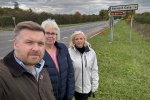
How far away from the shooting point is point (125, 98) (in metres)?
2.85

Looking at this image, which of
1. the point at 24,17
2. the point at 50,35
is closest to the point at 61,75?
the point at 50,35

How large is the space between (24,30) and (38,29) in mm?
117

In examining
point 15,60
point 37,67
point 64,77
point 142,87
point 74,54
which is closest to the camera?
point 15,60

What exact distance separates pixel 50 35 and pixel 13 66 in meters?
0.91

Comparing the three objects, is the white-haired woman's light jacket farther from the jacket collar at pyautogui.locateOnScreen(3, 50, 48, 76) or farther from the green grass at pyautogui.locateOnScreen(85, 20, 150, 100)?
the jacket collar at pyautogui.locateOnScreen(3, 50, 48, 76)

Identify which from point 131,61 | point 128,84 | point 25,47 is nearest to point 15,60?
point 25,47

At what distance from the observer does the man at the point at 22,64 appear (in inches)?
28.6

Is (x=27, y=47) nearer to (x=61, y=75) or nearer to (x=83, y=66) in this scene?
(x=61, y=75)

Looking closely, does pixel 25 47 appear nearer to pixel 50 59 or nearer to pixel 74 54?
pixel 50 59

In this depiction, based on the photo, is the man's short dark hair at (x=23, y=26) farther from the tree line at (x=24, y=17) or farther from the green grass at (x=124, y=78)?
the tree line at (x=24, y=17)

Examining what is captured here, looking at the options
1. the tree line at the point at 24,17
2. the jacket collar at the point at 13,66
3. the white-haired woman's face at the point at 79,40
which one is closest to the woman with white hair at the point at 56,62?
the white-haired woman's face at the point at 79,40

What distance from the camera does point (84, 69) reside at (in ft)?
6.50

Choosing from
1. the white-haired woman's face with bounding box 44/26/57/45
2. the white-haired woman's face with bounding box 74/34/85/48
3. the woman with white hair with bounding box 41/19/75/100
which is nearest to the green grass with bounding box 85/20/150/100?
the woman with white hair with bounding box 41/19/75/100

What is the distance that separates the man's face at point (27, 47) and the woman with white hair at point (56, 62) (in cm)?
61
